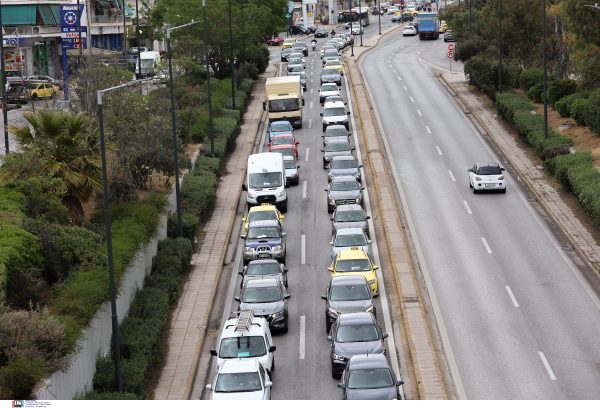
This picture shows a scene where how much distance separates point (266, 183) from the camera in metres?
36.2

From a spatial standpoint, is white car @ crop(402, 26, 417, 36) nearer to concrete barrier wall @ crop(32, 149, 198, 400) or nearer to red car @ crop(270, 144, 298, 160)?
red car @ crop(270, 144, 298, 160)

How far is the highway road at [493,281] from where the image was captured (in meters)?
21.3

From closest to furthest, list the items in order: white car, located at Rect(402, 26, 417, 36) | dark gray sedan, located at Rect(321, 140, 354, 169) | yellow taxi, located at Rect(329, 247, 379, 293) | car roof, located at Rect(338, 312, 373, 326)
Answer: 1. car roof, located at Rect(338, 312, 373, 326)
2. yellow taxi, located at Rect(329, 247, 379, 293)
3. dark gray sedan, located at Rect(321, 140, 354, 169)
4. white car, located at Rect(402, 26, 417, 36)

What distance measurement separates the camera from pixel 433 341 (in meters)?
23.5

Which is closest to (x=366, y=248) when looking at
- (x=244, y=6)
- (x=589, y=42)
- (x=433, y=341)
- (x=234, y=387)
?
(x=433, y=341)

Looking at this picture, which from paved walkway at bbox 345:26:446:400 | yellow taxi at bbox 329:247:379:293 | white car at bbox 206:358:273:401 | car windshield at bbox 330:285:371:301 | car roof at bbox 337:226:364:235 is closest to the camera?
white car at bbox 206:358:273:401

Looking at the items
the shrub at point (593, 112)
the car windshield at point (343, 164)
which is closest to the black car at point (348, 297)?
the car windshield at point (343, 164)

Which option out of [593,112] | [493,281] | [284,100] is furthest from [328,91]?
[493,281]

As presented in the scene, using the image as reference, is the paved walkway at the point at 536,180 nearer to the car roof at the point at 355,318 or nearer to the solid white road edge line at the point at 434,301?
the solid white road edge line at the point at 434,301

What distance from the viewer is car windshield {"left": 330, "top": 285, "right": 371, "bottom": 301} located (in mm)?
24219

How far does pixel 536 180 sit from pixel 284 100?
61.8 ft

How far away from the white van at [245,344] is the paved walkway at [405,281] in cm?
429

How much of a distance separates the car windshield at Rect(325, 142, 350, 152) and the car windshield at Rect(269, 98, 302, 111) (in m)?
9.06

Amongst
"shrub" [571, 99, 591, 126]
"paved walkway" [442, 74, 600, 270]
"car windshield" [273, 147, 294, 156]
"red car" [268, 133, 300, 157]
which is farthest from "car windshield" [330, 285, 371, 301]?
"shrub" [571, 99, 591, 126]
